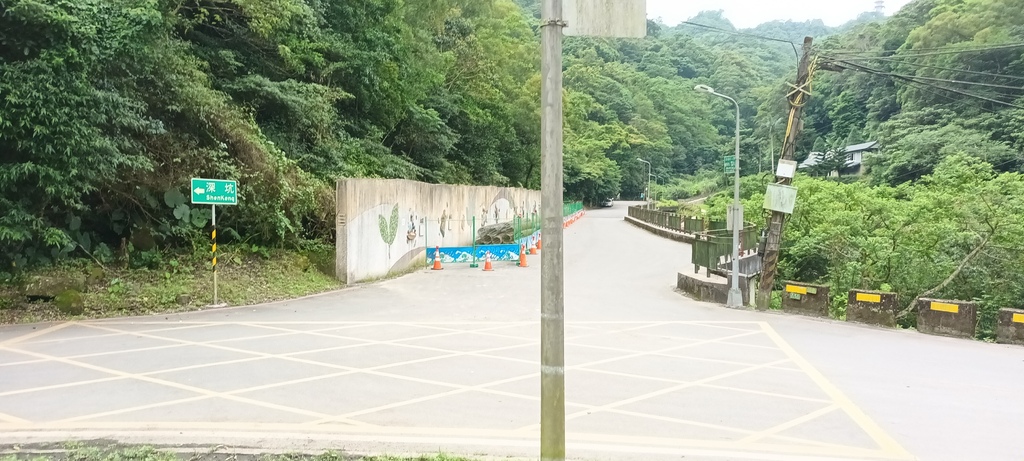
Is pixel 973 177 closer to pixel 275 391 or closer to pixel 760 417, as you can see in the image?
pixel 760 417

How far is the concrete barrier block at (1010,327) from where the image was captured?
1129 cm

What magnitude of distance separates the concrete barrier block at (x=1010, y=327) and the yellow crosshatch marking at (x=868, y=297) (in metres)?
2.02

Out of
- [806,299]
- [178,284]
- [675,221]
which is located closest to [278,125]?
[178,284]

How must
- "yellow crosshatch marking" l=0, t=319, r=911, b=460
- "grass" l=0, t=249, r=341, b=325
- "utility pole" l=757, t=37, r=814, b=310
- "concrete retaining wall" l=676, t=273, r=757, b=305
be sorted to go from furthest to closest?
1. "concrete retaining wall" l=676, t=273, r=757, b=305
2. "utility pole" l=757, t=37, r=814, b=310
3. "grass" l=0, t=249, r=341, b=325
4. "yellow crosshatch marking" l=0, t=319, r=911, b=460

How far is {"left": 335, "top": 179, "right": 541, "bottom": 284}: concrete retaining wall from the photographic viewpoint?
16.8 meters

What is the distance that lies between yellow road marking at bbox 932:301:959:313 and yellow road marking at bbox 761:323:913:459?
386 cm

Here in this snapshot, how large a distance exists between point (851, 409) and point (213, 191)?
38.8ft

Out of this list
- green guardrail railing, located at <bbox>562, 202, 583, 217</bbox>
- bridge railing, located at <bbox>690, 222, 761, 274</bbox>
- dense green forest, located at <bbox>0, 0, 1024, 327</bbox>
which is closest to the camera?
dense green forest, located at <bbox>0, 0, 1024, 327</bbox>

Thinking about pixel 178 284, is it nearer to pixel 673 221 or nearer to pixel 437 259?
pixel 437 259

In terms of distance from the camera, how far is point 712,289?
15695 mm

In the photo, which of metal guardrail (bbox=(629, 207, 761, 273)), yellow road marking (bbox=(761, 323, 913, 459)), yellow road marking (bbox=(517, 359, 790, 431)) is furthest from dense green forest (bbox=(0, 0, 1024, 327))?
yellow road marking (bbox=(517, 359, 790, 431))

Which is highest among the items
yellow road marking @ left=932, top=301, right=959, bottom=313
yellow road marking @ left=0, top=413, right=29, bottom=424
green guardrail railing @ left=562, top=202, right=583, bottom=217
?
green guardrail railing @ left=562, top=202, right=583, bottom=217

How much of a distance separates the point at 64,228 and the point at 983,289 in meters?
19.9

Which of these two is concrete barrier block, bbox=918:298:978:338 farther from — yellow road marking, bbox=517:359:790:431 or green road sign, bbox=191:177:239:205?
green road sign, bbox=191:177:239:205
